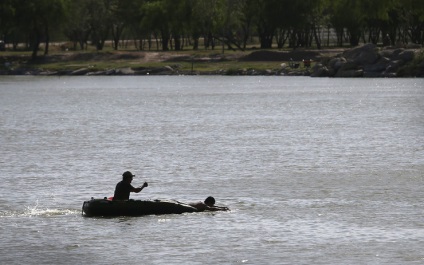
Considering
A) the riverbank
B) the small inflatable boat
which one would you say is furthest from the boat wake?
the riverbank

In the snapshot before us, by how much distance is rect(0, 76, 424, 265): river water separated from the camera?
1324 inches

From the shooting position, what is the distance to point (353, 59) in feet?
490

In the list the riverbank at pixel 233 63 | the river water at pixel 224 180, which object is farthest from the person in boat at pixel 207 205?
the riverbank at pixel 233 63

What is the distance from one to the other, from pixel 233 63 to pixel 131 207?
12820 centimetres

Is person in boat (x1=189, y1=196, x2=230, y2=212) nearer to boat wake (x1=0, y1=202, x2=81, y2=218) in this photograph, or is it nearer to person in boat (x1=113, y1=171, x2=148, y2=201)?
person in boat (x1=113, y1=171, x2=148, y2=201)

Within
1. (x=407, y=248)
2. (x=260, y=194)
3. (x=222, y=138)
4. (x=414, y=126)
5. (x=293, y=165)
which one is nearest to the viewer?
(x=407, y=248)

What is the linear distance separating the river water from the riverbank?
38.5m

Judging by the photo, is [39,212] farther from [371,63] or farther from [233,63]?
[233,63]

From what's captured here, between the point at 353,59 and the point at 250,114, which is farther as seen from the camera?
the point at 353,59

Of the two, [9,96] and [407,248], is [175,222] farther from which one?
[9,96]

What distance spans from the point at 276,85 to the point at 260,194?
100002mm

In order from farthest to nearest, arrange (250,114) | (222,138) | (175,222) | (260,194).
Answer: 1. (250,114)
2. (222,138)
3. (260,194)
4. (175,222)

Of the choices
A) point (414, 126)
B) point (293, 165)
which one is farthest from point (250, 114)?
point (293, 165)

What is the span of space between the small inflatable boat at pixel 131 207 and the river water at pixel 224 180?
0.28 meters
